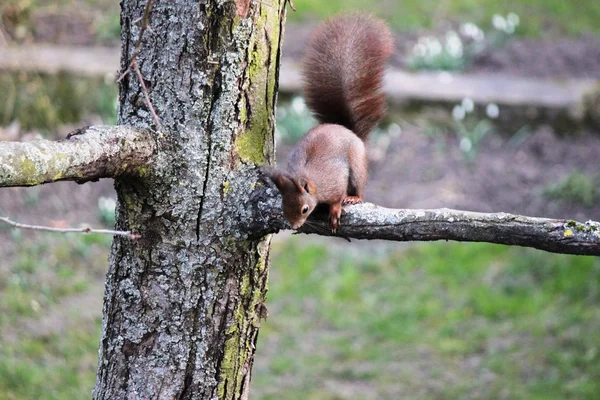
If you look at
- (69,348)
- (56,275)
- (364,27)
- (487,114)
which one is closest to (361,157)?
(364,27)

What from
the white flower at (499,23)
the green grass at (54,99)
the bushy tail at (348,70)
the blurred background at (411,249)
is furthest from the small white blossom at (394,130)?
the bushy tail at (348,70)

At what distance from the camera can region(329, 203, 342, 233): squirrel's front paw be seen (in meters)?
1.77

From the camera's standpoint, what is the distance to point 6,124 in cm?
467

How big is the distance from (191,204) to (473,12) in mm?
5491

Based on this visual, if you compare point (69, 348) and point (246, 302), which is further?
point (69, 348)

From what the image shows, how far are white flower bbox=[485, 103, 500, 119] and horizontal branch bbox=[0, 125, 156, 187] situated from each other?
386cm

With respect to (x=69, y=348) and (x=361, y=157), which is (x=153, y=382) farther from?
(x=69, y=348)

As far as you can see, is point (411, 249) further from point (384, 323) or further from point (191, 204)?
point (191, 204)

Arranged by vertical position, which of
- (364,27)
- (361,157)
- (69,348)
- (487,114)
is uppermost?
(487,114)

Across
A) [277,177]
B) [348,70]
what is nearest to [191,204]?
[277,177]

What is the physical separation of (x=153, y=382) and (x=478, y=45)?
15.8 ft

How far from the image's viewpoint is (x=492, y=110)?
513 centimetres

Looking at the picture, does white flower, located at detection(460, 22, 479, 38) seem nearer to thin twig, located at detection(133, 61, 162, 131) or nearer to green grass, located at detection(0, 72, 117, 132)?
green grass, located at detection(0, 72, 117, 132)

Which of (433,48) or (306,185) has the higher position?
(433,48)
